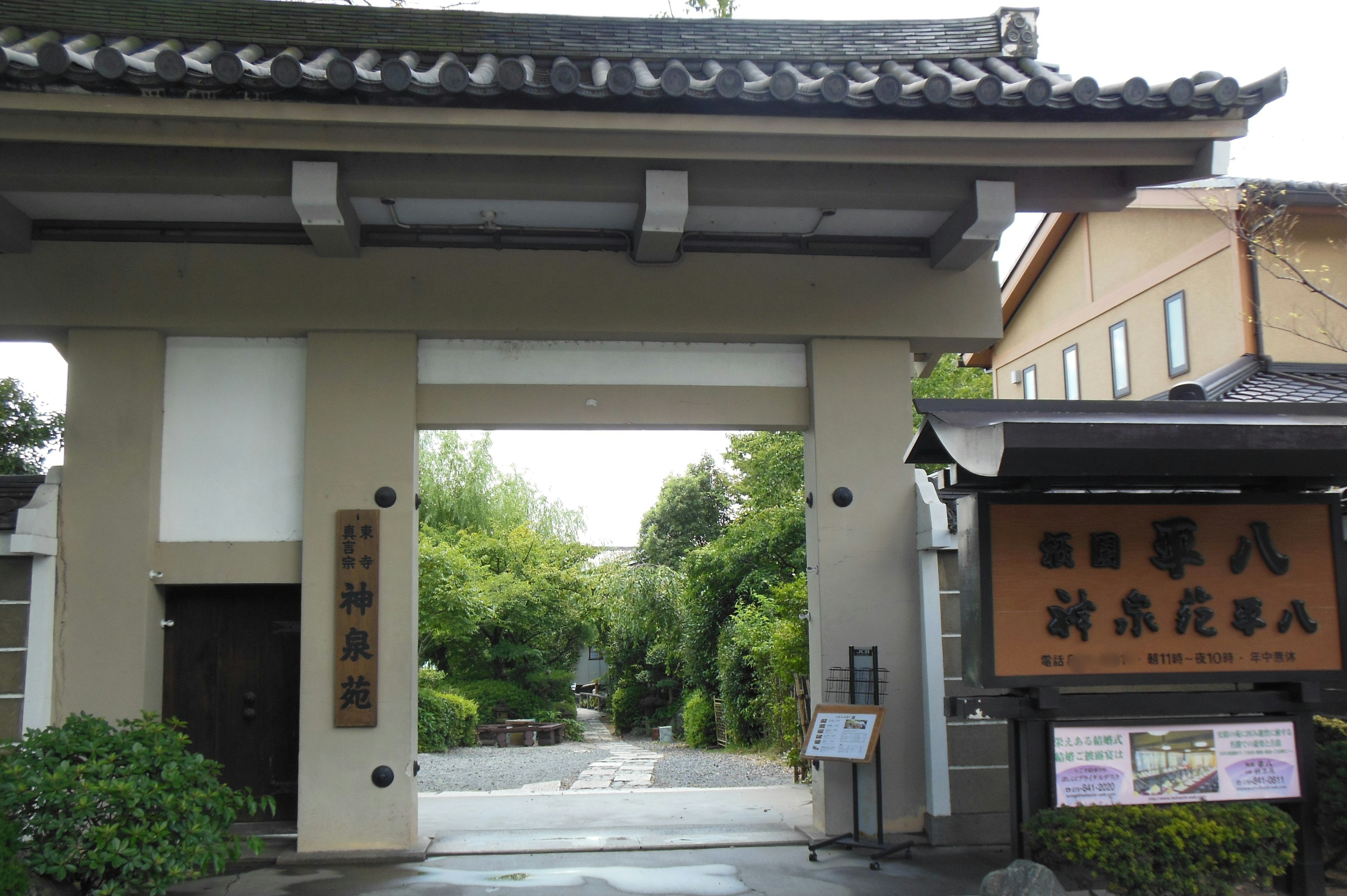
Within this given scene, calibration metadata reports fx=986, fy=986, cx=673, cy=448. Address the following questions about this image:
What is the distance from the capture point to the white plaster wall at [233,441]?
23.2ft

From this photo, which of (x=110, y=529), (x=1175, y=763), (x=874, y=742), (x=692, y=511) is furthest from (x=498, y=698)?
(x=1175, y=763)

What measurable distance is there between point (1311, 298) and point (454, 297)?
1040 cm

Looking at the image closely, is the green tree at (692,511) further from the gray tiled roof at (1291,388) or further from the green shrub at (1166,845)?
the green shrub at (1166,845)

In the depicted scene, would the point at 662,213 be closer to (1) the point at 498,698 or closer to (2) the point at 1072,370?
(2) the point at 1072,370

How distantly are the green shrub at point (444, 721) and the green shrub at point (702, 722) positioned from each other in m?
4.08

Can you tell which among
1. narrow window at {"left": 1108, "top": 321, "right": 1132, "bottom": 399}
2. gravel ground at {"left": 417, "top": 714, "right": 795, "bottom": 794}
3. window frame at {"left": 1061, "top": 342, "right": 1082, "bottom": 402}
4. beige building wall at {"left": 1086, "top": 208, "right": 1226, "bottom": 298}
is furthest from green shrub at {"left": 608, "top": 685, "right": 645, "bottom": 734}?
beige building wall at {"left": 1086, "top": 208, "right": 1226, "bottom": 298}

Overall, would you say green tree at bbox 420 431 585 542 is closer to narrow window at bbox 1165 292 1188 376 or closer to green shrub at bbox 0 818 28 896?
narrow window at bbox 1165 292 1188 376

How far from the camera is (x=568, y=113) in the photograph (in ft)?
18.4

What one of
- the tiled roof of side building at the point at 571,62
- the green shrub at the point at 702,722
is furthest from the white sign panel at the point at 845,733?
the green shrub at the point at 702,722

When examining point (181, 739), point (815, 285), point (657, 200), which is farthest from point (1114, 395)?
point (181, 739)

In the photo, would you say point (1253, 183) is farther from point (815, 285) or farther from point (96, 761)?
point (96, 761)

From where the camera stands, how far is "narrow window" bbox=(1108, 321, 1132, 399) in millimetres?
15344

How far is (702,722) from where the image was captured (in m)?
18.7

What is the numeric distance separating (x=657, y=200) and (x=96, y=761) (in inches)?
177
